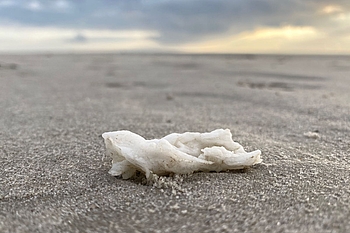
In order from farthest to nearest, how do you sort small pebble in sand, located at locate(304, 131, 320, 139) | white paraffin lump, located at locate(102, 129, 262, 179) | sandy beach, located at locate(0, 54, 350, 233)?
small pebble in sand, located at locate(304, 131, 320, 139) → white paraffin lump, located at locate(102, 129, 262, 179) → sandy beach, located at locate(0, 54, 350, 233)

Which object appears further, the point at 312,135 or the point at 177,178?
the point at 312,135

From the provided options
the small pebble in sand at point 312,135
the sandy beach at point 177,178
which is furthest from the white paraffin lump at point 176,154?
the small pebble in sand at point 312,135

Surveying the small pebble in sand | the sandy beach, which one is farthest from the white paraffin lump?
the small pebble in sand

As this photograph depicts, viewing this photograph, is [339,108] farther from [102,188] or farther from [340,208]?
[102,188]

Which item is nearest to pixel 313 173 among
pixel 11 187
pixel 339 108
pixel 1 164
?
pixel 11 187

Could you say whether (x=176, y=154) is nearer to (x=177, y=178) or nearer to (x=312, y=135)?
(x=177, y=178)

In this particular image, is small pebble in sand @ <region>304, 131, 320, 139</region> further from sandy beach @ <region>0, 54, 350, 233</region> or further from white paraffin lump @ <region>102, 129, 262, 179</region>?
white paraffin lump @ <region>102, 129, 262, 179</region>

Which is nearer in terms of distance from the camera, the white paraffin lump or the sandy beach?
the sandy beach

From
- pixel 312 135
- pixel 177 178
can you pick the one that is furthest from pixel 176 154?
pixel 312 135

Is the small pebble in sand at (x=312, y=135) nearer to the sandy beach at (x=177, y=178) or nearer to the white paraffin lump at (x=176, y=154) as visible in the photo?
the sandy beach at (x=177, y=178)
